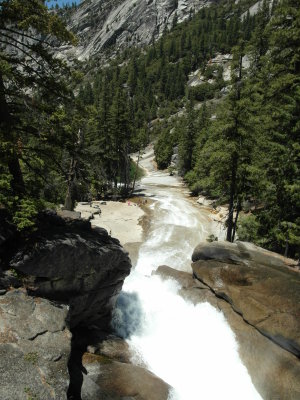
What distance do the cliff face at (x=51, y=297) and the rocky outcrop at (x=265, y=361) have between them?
6.06 metres

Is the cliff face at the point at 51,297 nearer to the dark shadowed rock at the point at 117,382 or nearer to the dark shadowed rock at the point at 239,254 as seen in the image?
the dark shadowed rock at the point at 117,382

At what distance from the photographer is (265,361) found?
12703 mm

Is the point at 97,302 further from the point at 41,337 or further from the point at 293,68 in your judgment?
the point at 293,68

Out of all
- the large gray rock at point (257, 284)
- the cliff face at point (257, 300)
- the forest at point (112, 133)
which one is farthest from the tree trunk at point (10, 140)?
the large gray rock at point (257, 284)

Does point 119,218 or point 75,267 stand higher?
point 75,267

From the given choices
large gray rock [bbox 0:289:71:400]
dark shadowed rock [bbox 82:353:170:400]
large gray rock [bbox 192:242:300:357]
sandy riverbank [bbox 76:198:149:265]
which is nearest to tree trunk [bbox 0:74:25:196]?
→ large gray rock [bbox 0:289:71:400]

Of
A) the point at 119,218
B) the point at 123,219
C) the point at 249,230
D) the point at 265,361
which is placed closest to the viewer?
the point at 265,361

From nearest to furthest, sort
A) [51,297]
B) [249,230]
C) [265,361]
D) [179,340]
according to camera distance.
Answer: [51,297] → [265,361] → [179,340] → [249,230]

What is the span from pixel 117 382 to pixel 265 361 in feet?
21.1

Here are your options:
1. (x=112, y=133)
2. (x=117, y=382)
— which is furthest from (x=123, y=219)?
(x=117, y=382)

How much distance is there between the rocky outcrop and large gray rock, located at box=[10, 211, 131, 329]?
6.04 m

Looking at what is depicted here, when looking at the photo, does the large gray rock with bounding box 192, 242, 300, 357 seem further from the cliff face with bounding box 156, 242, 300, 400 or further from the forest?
the forest

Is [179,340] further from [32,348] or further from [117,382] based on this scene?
[32,348]

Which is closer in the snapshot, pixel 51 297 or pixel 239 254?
pixel 51 297
